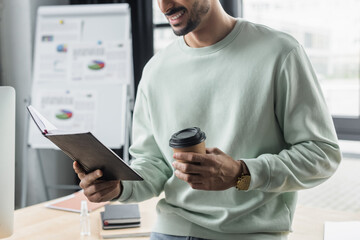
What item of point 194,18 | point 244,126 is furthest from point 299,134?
point 194,18

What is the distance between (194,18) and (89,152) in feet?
1.79

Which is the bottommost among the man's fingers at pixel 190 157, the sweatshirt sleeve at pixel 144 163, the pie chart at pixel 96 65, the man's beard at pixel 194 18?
the pie chart at pixel 96 65

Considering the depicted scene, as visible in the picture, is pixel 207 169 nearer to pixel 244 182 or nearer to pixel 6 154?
pixel 244 182

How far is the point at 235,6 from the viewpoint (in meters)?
3.38

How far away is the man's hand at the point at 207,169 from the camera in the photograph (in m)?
1.17

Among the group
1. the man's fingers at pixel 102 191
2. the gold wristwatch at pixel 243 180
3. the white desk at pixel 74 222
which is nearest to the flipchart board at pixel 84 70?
the white desk at pixel 74 222

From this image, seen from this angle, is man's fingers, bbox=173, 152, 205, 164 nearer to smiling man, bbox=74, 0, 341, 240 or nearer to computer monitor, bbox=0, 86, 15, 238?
smiling man, bbox=74, 0, 341, 240

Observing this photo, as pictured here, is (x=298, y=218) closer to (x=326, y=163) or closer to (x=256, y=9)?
(x=326, y=163)

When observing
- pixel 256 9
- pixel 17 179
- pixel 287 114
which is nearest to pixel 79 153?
pixel 287 114

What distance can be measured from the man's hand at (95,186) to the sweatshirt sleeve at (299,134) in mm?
439

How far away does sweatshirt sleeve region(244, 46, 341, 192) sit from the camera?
1.31 metres

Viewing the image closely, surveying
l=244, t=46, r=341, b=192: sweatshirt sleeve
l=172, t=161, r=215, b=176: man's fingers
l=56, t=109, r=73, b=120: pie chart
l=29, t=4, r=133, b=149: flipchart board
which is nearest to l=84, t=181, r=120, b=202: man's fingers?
l=172, t=161, r=215, b=176: man's fingers

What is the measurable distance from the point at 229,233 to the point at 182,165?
15.0 inches

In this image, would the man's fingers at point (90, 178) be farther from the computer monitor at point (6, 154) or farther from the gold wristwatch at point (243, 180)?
the gold wristwatch at point (243, 180)
